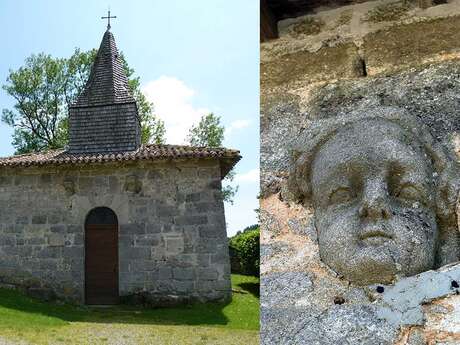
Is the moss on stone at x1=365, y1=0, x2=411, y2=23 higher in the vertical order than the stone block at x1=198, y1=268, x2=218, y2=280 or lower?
higher

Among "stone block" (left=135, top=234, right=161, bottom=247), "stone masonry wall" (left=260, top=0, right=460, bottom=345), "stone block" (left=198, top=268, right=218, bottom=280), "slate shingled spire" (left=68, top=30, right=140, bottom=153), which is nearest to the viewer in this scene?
"stone masonry wall" (left=260, top=0, right=460, bottom=345)

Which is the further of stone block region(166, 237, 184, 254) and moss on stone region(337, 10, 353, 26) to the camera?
stone block region(166, 237, 184, 254)

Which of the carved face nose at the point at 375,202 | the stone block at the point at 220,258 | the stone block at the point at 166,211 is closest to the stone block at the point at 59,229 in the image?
the stone block at the point at 166,211

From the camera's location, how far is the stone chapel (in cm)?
1237

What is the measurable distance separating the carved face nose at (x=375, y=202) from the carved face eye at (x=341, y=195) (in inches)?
2.9

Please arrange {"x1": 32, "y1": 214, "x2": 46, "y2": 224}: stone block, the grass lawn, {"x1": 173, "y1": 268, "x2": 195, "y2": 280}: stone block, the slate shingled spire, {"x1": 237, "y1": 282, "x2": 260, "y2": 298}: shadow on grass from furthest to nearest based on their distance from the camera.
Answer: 1. {"x1": 237, "y1": 282, "x2": 260, "y2": 298}: shadow on grass
2. the slate shingled spire
3. {"x1": 32, "y1": 214, "x2": 46, "y2": 224}: stone block
4. {"x1": 173, "y1": 268, "x2": 195, "y2": 280}: stone block
5. the grass lawn

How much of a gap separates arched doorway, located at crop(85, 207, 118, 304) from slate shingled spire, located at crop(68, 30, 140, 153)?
6.70 feet

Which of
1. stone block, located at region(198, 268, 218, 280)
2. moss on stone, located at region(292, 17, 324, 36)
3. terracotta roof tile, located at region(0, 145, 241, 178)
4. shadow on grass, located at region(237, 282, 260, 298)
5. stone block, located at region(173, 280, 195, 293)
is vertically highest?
terracotta roof tile, located at region(0, 145, 241, 178)

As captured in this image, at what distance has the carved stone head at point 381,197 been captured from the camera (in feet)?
5.53

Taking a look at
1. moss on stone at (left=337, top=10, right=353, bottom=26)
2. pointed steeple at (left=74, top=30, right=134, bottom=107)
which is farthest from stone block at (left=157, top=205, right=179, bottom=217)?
moss on stone at (left=337, top=10, right=353, bottom=26)

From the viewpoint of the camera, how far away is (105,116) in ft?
48.9

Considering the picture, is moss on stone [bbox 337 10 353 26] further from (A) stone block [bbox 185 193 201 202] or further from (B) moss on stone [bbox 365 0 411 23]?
(A) stone block [bbox 185 193 201 202]

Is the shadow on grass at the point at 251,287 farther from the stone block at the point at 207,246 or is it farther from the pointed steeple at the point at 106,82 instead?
the pointed steeple at the point at 106,82

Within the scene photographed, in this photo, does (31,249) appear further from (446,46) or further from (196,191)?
(446,46)
